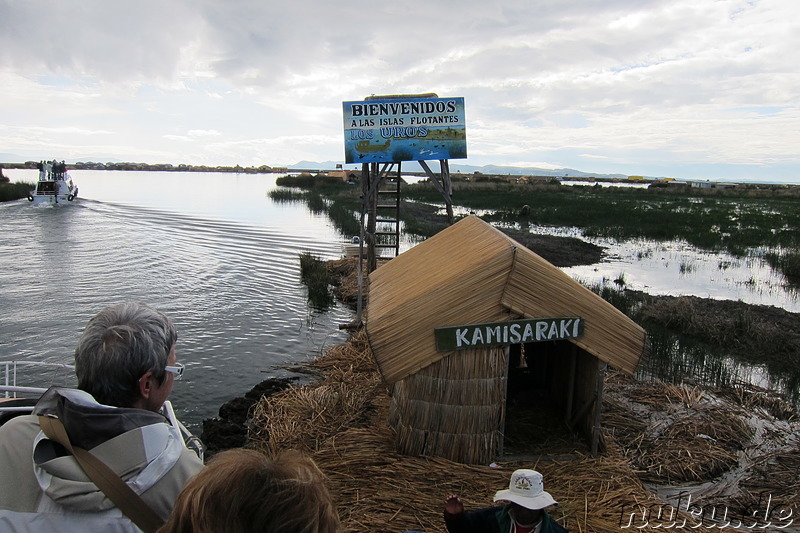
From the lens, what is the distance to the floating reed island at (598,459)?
4941mm

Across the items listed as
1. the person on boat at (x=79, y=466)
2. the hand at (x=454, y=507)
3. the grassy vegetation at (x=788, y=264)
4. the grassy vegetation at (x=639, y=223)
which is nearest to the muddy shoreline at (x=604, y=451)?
the hand at (x=454, y=507)

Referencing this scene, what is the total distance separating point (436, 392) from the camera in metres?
5.39

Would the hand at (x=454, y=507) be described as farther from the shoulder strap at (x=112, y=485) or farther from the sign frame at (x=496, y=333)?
the shoulder strap at (x=112, y=485)

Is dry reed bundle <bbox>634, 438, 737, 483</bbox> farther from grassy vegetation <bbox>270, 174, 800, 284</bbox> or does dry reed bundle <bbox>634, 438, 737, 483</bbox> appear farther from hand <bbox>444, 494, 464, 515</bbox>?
grassy vegetation <bbox>270, 174, 800, 284</bbox>

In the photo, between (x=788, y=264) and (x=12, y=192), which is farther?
(x=12, y=192)

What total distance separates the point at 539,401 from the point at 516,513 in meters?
4.30

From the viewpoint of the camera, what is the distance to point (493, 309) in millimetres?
5281

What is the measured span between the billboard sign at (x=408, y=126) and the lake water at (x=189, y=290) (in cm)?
432

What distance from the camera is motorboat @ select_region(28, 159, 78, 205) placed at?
37391mm

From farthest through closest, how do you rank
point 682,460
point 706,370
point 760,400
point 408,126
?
point 408,126
point 706,370
point 760,400
point 682,460

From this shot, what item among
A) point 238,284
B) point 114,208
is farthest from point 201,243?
point 114,208

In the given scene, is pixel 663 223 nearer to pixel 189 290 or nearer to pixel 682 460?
pixel 189 290

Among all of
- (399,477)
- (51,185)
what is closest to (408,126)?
(399,477)

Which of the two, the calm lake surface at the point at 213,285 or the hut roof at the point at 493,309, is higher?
the hut roof at the point at 493,309
